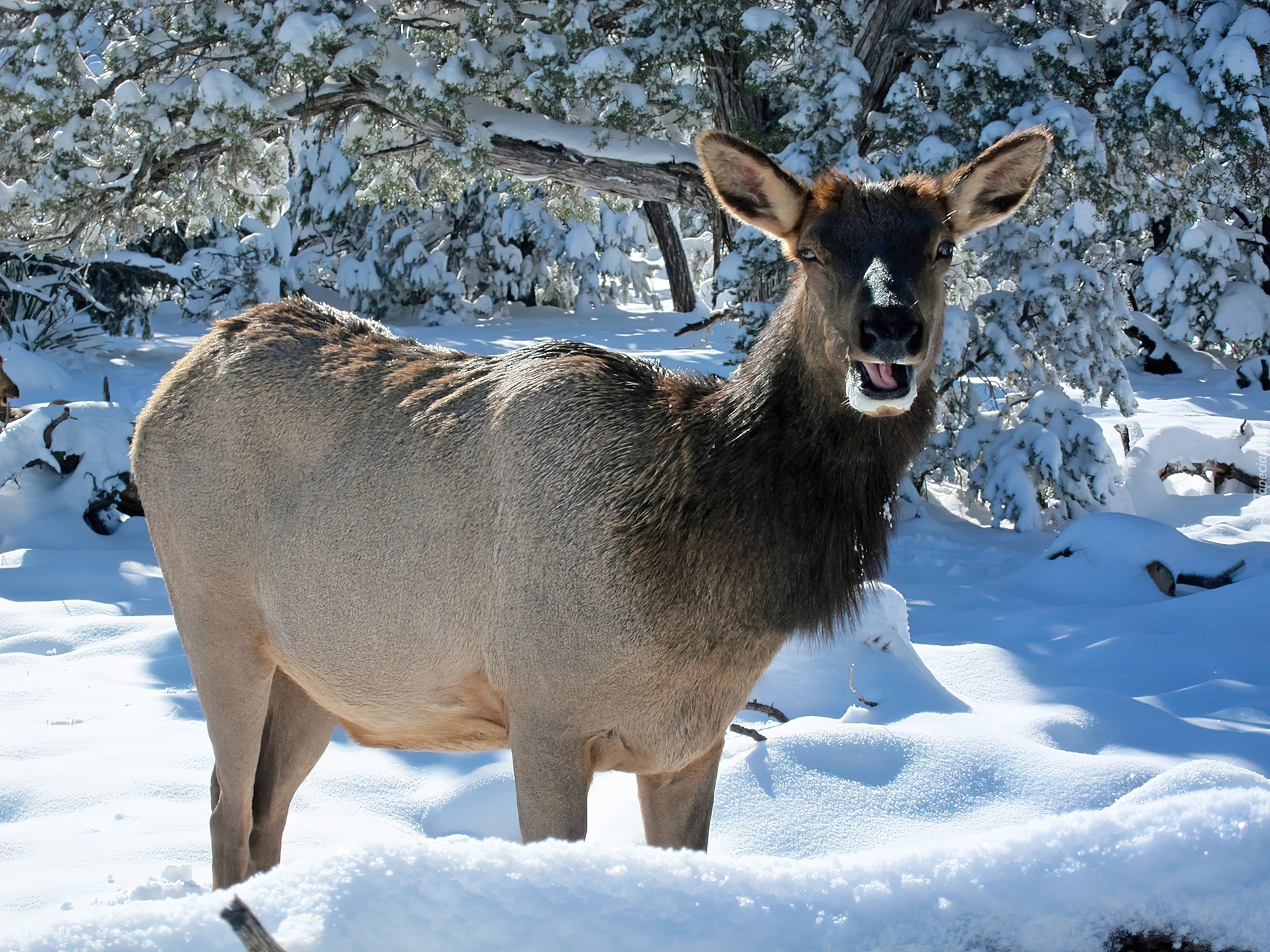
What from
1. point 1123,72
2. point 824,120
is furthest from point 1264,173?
point 824,120

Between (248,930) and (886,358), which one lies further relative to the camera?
(886,358)

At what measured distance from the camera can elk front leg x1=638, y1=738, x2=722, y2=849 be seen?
3236mm

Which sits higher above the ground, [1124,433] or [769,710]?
[1124,433]

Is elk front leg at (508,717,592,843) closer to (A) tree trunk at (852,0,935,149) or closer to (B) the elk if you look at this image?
(B) the elk

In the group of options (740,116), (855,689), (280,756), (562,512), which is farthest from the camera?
(740,116)

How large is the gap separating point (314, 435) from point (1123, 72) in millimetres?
6930

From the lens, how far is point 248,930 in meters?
0.88

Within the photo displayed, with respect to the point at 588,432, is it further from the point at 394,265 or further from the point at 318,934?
the point at 394,265

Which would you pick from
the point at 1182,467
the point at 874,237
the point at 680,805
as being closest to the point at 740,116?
the point at 1182,467

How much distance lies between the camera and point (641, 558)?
290 cm

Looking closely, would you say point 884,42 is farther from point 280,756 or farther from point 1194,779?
point 280,756

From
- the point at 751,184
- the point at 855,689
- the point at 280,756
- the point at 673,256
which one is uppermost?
the point at 751,184

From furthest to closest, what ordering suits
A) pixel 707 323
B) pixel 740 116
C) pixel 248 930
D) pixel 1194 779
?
1. pixel 740 116
2. pixel 707 323
3. pixel 1194 779
4. pixel 248 930

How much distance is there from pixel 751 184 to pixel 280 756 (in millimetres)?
2597
